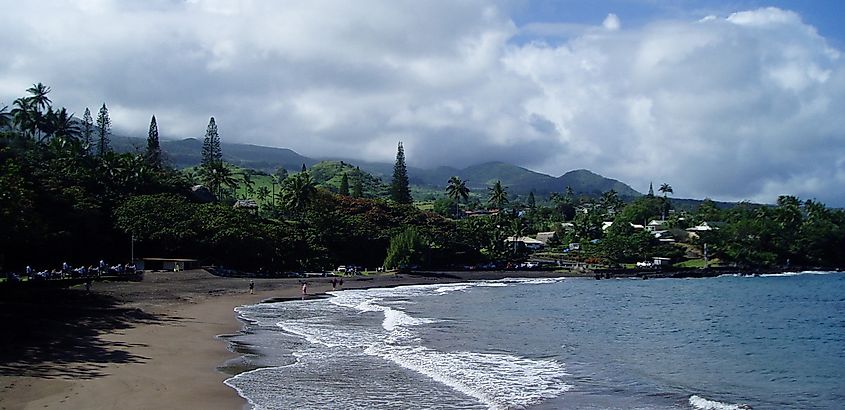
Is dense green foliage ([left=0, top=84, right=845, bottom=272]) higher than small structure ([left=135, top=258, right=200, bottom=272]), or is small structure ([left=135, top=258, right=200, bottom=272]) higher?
dense green foliage ([left=0, top=84, right=845, bottom=272])

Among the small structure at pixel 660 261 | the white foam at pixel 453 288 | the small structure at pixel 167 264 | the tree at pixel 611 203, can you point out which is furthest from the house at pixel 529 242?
the small structure at pixel 167 264

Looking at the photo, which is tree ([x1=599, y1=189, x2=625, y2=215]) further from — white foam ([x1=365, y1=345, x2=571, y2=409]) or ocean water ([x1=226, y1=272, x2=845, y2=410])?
white foam ([x1=365, y1=345, x2=571, y2=409])

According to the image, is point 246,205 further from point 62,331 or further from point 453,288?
point 62,331

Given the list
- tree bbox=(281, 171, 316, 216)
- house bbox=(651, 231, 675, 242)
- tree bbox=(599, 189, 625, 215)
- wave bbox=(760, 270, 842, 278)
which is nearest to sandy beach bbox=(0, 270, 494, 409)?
tree bbox=(281, 171, 316, 216)

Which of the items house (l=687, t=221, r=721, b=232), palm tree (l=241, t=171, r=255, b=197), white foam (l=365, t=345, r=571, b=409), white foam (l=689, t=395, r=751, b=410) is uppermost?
palm tree (l=241, t=171, r=255, b=197)

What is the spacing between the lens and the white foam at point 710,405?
19.1 meters

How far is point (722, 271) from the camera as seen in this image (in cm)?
9675

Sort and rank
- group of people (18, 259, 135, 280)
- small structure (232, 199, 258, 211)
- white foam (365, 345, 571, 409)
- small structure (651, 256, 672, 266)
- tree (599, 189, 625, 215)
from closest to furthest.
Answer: white foam (365, 345, 571, 409) → group of people (18, 259, 135, 280) → small structure (232, 199, 258, 211) → small structure (651, 256, 672, 266) → tree (599, 189, 625, 215)

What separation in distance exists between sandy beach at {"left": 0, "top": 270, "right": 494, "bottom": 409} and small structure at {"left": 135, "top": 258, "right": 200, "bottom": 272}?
564 inches

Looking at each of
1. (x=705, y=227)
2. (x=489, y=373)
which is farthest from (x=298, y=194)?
(x=705, y=227)

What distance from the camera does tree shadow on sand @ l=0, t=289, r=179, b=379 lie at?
63.9ft

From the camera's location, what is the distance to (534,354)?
1078 inches

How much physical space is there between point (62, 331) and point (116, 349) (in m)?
3.43

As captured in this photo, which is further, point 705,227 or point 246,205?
point 705,227
